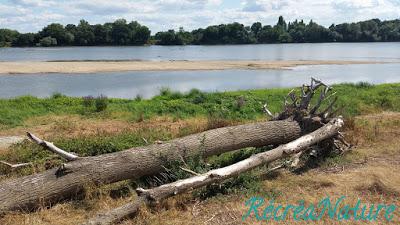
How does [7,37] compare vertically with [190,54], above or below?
above

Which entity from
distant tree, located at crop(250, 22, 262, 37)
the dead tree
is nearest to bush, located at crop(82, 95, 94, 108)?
the dead tree

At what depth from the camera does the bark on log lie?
20.5 ft

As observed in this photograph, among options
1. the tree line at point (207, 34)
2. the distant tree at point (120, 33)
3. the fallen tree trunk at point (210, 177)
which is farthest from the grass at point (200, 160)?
the distant tree at point (120, 33)

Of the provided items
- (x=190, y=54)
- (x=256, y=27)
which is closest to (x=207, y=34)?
(x=256, y=27)

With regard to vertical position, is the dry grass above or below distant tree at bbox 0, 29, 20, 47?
above

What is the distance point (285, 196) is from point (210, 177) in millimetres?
1163

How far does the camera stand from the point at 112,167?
22.4 feet

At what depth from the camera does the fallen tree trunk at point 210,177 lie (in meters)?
5.90

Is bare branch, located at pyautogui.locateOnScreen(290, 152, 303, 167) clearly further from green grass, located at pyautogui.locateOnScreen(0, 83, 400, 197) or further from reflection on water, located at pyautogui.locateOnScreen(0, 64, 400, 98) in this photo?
reflection on water, located at pyautogui.locateOnScreen(0, 64, 400, 98)

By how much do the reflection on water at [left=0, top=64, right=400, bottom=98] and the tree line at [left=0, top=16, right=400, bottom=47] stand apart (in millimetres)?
76139

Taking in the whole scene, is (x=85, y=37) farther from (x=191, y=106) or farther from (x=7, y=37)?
(x=191, y=106)

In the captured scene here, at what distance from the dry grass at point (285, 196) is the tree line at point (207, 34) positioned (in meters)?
105

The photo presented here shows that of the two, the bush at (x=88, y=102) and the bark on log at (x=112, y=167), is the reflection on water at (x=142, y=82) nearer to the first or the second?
the bush at (x=88, y=102)

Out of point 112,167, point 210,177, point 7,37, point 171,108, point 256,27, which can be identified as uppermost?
point 256,27
